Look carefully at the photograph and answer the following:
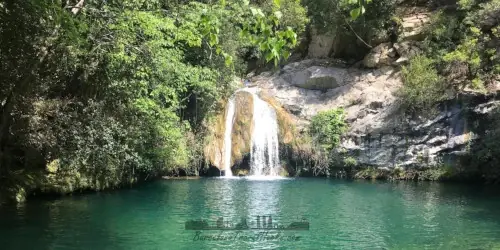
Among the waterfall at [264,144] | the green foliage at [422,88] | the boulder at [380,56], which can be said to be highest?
the boulder at [380,56]

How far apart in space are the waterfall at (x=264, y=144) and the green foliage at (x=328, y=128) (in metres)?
2.06

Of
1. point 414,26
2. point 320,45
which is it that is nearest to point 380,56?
point 414,26

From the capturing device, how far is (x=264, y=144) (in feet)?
76.8

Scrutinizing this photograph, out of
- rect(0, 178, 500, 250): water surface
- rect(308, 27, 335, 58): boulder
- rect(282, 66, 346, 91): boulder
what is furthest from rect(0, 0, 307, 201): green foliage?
rect(308, 27, 335, 58): boulder

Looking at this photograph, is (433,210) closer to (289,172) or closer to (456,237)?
(456,237)

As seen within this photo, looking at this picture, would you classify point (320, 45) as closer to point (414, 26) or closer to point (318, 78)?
point (318, 78)

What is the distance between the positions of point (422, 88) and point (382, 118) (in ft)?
7.77

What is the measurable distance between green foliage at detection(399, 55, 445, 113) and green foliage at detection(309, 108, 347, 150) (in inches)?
129

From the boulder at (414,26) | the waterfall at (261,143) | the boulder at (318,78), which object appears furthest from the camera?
the boulder at (318,78)

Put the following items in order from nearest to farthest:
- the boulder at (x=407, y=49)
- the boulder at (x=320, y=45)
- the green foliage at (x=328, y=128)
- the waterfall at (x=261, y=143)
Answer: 1. the waterfall at (x=261, y=143)
2. the green foliage at (x=328, y=128)
3. the boulder at (x=407, y=49)
4. the boulder at (x=320, y=45)

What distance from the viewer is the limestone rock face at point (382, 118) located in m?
20.8

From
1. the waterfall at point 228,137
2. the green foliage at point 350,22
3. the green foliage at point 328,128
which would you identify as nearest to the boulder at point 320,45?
the green foliage at point 350,22

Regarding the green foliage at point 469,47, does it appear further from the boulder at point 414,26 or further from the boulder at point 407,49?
the boulder at point 414,26

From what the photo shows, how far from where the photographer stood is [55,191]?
1448 cm
